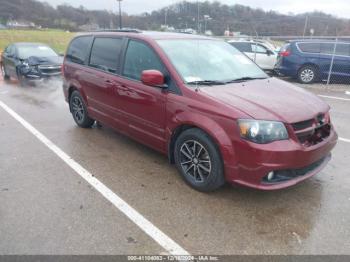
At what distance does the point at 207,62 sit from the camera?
4344 millimetres

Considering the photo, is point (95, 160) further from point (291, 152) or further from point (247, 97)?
point (291, 152)

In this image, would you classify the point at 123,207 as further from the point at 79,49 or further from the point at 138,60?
the point at 79,49

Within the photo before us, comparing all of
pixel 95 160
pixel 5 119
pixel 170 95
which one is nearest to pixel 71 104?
pixel 5 119

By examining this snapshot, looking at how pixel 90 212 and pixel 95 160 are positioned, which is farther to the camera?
pixel 95 160

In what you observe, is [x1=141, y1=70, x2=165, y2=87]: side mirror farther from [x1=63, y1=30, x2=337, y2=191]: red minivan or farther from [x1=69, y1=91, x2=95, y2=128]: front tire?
[x1=69, y1=91, x2=95, y2=128]: front tire

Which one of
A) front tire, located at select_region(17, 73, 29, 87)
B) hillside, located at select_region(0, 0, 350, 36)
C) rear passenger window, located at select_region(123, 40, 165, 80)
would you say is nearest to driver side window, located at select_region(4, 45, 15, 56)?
front tire, located at select_region(17, 73, 29, 87)

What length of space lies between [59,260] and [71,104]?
164 inches

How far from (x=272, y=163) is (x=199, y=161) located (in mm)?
873

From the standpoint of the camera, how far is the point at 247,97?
3611mm

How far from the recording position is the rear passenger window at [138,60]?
4211 millimetres

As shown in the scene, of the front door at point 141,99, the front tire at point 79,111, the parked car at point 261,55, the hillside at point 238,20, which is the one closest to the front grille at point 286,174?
the front door at point 141,99

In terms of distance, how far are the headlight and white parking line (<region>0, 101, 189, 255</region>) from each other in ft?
4.03

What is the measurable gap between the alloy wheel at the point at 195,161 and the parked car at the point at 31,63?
9819 millimetres

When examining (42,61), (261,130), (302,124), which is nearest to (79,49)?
(261,130)
